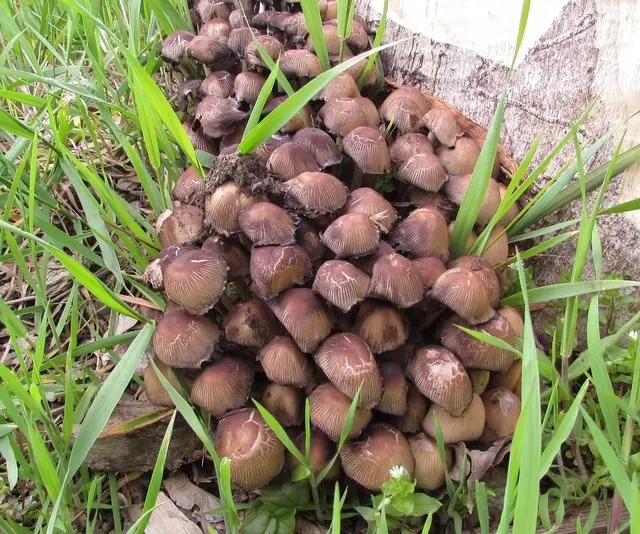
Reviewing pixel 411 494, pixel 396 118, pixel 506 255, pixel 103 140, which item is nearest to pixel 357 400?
pixel 411 494

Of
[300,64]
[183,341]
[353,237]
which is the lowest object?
Result: [183,341]

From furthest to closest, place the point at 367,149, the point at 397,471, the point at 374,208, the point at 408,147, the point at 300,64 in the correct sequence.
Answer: the point at 300,64, the point at 408,147, the point at 367,149, the point at 374,208, the point at 397,471

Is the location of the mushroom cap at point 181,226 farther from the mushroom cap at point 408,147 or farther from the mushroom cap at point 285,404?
the mushroom cap at point 408,147

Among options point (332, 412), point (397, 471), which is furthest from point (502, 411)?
point (332, 412)

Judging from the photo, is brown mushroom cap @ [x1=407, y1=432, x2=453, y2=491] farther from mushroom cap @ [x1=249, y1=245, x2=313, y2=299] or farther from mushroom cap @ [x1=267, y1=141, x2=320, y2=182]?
mushroom cap @ [x1=267, y1=141, x2=320, y2=182]

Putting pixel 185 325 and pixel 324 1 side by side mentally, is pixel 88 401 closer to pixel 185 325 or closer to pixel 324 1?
pixel 185 325

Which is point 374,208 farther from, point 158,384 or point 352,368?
point 158,384

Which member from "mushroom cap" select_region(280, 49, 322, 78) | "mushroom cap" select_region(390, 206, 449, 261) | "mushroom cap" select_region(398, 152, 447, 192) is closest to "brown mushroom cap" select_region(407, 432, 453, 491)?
"mushroom cap" select_region(390, 206, 449, 261)
